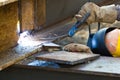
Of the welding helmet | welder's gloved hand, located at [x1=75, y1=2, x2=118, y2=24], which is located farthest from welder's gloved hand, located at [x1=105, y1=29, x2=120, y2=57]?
welder's gloved hand, located at [x1=75, y1=2, x2=118, y2=24]

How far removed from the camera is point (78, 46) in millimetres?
2342

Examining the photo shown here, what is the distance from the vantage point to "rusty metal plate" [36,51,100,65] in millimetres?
2027

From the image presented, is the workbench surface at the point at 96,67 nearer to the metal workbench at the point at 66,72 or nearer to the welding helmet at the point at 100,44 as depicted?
the metal workbench at the point at 66,72

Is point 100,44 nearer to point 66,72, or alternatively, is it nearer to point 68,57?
point 68,57

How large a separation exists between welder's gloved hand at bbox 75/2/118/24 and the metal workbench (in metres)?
0.72

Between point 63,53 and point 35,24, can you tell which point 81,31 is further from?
point 63,53

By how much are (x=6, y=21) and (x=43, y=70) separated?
0.61 meters

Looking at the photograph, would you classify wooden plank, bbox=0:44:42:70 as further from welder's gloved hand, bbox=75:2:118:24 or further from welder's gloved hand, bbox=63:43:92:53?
welder's gloved hand, bbox=75:2:118:24

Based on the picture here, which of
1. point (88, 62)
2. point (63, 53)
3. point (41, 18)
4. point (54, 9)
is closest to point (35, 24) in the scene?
point (41, 18)

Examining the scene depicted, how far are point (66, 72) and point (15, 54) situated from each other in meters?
0.51

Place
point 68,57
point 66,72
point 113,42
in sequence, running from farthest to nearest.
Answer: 1. point 113,42
2. point 68,57
3. point 66,72

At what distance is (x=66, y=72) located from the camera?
78.5 inches

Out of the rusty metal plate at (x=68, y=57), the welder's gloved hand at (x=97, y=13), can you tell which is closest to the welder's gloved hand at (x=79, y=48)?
the rusty metal plate at (x=68, y=57)

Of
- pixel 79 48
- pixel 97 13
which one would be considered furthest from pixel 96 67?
pixel 97 13
